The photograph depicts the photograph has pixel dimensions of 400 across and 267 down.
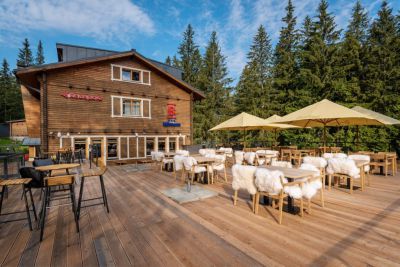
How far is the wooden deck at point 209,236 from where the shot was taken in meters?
2.33

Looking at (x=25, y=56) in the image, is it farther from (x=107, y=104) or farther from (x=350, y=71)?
(x=350, y=71)

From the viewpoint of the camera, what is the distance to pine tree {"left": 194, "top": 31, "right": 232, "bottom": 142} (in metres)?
24.6

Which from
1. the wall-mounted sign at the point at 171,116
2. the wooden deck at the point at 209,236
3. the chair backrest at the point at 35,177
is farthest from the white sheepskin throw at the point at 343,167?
the wall-mounted sign at the point at 171,116

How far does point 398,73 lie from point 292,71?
27.3 feet

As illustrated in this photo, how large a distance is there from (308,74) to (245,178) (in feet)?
59.0

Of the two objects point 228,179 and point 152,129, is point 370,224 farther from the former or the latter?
point 152,129

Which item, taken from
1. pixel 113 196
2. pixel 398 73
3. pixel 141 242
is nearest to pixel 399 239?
pixel 141 242

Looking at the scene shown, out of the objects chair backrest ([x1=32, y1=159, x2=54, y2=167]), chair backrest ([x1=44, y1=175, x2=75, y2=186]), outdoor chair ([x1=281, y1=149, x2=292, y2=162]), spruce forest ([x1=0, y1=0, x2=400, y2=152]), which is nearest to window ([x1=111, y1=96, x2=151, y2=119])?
spruce forest ([x1=0, y1=0, x2=400, y2=152])

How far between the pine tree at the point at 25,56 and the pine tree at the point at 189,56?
33.4 m

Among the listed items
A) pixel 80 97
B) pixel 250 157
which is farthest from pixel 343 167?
pixel 80 97

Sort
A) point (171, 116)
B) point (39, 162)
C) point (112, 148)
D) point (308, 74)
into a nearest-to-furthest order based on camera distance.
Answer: point (39, 162) → point (112, 148) → point (171, 116) → point (308, 74)

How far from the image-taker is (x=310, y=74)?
17.9 m

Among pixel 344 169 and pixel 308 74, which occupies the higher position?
pixel 308 74

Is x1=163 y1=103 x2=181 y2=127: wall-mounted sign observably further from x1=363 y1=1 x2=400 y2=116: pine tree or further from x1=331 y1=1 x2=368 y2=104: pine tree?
x1=363 y1=1 x2=400 y2=116: pine tree
